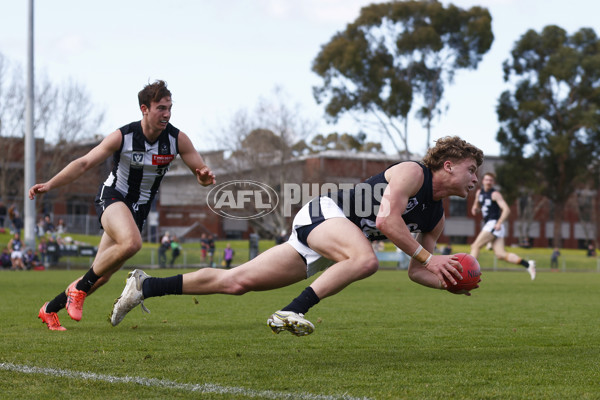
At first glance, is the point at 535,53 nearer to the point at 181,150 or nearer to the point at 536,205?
the point at 536,205

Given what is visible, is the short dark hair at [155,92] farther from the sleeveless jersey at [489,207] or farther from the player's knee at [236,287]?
the sleeveless jersey at [489,207]

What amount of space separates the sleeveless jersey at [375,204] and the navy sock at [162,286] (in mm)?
1321

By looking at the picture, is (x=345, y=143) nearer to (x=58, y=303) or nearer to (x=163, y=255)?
(x=163, y=255)

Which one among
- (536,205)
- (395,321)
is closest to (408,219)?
(395,321)

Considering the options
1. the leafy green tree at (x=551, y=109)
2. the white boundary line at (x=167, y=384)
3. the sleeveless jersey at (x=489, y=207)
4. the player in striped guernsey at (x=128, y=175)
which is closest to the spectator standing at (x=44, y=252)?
the sleeveless jersey at (x=489, y=207)

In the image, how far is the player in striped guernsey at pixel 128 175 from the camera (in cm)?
651

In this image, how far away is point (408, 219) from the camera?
5.38m

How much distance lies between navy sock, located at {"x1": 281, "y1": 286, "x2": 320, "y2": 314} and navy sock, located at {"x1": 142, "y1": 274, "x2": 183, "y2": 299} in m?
0.93

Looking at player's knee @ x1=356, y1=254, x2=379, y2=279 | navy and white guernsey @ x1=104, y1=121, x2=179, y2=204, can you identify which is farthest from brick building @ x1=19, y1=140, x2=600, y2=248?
player's knee @ x1=356, y1=254, x2=379, y2=279

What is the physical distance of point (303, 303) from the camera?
4.83 meters

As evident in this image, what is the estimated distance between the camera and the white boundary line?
153 inches

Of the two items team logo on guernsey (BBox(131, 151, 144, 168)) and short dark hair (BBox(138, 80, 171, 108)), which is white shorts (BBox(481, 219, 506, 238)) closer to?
team logo on guernsey (BBox(131, 151, 144, 168))

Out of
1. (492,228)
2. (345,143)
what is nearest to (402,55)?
(345,143)

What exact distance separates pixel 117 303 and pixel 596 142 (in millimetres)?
51515
